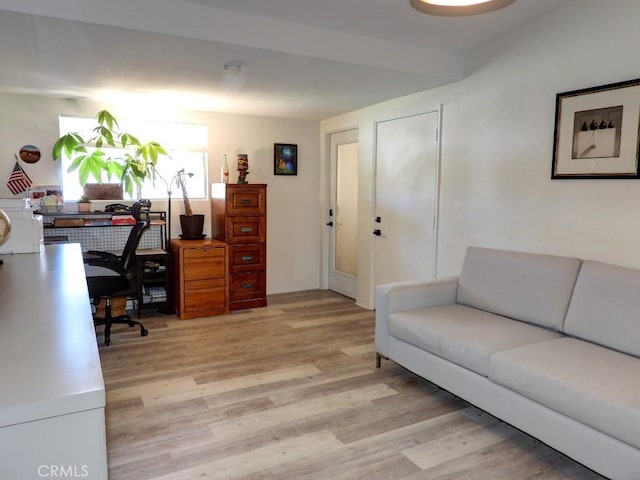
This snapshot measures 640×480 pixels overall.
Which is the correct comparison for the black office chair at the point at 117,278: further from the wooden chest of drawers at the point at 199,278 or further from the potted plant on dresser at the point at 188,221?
the potted plant on dresser at the point at 188,221

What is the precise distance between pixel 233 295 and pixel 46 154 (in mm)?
2286

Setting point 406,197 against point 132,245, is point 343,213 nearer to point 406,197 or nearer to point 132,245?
point 406,197

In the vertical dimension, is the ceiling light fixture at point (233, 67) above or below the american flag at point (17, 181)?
above

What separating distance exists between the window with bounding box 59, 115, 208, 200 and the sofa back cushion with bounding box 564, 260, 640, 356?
156 inches

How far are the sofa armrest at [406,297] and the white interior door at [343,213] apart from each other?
209 cm

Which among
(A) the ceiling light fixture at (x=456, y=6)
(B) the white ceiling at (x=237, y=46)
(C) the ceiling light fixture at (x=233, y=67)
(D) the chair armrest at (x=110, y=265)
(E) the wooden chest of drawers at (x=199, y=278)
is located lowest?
(E) the wooden chest of drawers at (x=199, y=278)

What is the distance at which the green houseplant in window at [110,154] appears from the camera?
4.31 m

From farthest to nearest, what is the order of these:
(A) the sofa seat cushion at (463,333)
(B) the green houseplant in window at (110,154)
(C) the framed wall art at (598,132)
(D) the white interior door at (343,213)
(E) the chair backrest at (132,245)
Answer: (D) the white interior door at (343,213)
(B) the green houseplant in window at (110,154)
(E) the chair backrest at (132,245)
(C) the framed wall art at (598,132)
(A) the sofa seat cushion at (463,333)

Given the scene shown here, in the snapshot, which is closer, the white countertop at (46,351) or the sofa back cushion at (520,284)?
the white countertop at (46,351)

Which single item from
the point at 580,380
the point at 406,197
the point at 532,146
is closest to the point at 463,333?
the point at 580,380

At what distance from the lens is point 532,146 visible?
3.14 m

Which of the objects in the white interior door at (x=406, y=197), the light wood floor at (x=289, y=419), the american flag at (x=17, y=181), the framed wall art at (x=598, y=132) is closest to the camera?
the light wood floor at (x=289, y=419)

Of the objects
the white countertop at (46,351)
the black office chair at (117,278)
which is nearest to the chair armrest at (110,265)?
the black office chair at (117,278)

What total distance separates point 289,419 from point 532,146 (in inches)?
96.2
